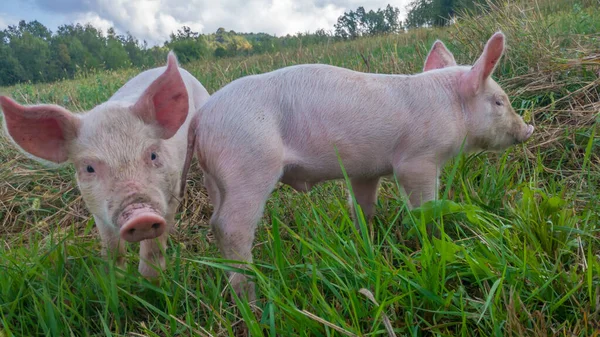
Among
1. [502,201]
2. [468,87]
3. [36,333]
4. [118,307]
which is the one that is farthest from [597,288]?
[36,333]

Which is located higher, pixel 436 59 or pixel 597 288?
pixel 436 59

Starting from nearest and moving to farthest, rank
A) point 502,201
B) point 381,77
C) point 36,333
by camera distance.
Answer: point 36,333, point 502,201, point 381,77

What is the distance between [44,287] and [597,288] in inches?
83.4

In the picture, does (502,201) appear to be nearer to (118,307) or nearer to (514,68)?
(118,307)

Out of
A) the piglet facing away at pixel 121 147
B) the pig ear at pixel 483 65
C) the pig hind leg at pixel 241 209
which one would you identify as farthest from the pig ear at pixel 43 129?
the pig ear at pixel 483 65

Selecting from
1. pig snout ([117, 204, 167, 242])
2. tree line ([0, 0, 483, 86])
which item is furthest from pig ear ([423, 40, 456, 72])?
tree line ([0, 0, 483, 86])

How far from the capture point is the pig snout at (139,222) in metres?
1.95

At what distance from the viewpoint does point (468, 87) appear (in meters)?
2.65

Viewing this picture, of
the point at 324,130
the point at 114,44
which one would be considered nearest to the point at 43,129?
the point at 324,130

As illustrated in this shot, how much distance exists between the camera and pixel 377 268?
173 centimetres

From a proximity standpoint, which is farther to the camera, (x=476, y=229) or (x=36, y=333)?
(x=476, y=229)

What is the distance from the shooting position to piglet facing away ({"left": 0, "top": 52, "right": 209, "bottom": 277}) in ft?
6.83

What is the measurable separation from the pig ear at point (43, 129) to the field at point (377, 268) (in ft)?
1.62

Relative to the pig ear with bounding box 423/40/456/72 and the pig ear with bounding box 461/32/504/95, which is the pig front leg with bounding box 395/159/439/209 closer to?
the pig ear with bounding box 461/32/504/95
